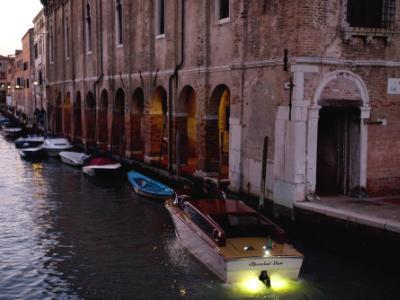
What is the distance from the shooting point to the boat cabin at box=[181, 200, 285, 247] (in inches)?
441

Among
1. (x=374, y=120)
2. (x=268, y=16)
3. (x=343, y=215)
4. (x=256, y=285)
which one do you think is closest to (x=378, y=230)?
(x=343, y=215)

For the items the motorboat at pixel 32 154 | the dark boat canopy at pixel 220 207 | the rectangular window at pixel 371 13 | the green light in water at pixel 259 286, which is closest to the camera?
the green light in water at pixel 259 286

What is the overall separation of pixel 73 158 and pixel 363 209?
18613mm

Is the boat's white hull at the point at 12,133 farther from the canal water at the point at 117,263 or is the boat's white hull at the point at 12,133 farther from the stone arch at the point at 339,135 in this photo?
the stone arch at the point at 339,135

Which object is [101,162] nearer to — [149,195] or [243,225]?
[149,195]

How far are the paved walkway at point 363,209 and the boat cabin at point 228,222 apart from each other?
1.96m

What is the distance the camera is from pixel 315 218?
13.5 m

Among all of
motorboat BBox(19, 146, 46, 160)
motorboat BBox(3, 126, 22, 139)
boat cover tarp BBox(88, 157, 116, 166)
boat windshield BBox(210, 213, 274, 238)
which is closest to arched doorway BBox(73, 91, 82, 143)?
motorboat BBox(19, 146, 46, 160)

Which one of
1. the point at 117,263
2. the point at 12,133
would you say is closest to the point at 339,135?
the point at 117,263

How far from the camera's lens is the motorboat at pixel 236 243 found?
404 inches

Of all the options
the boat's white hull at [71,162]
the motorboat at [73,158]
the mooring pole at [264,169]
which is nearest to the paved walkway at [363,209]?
the mooring pole at [264,169]

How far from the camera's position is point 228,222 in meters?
11.7

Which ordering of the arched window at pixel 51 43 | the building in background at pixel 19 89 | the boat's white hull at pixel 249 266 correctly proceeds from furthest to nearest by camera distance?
the building in background at pixel 19 89 → the arched window at pixel 51 43 → the boat's white hull at pixel 249 266

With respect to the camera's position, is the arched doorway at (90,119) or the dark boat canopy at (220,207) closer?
the dark boat canopy at (220,207)
